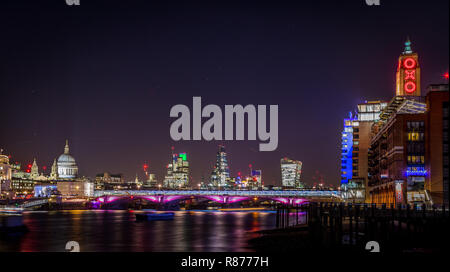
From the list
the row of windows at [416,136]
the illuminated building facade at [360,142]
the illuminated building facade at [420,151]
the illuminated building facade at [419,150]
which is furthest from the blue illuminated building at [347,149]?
the row of windows at [416,136]

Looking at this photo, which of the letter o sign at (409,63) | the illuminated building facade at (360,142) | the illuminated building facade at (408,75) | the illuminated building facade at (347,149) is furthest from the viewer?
the illuminated building facade at (347,149)

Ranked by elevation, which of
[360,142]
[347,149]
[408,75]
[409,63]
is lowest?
[347,149]

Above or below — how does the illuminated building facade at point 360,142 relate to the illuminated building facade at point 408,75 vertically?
below

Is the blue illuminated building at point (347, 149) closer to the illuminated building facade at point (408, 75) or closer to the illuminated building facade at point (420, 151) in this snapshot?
the illuminated building facade at point (408, 75)

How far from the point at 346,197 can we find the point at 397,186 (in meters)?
59.8

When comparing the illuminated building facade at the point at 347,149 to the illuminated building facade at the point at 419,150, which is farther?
the illuminated building facade at the point at 347,149

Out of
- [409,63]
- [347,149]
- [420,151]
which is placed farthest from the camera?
[347,149]

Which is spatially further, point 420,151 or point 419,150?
point 419,150

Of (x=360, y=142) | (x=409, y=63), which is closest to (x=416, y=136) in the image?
(x=409, y=63)

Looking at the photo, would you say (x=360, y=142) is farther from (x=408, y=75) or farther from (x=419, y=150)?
(x=419, y=150)

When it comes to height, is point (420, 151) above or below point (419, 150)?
below

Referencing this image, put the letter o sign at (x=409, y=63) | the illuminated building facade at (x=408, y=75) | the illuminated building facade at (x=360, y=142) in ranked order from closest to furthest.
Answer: the illuminated building facade at (x=408, y=75) → the letter o sign at (x=409, y=63) → the illuminated building facade at (x=360, y=142)
